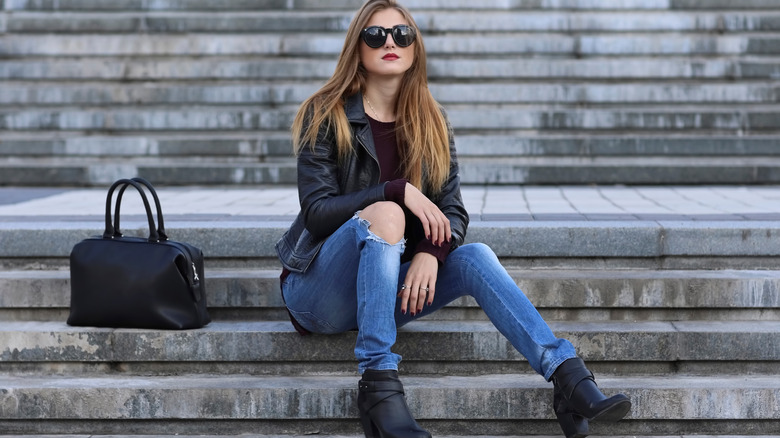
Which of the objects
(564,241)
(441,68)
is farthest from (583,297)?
(441,68)

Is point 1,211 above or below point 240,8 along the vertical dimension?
below

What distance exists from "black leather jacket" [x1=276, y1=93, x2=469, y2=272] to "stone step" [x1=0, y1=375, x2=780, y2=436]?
0.50 meters

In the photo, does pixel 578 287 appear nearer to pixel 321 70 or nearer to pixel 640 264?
pixel 640 264

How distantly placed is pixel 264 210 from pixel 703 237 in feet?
7.66

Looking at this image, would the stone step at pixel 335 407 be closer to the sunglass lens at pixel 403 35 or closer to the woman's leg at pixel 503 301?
the woman's leg at pixel 503 301

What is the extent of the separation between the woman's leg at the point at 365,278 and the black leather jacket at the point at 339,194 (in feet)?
0.22

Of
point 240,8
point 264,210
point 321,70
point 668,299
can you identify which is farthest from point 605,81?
point 668,299

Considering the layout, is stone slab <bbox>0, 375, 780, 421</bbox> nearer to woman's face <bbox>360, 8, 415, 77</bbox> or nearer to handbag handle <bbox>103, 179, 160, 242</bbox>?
handbag handle <bbox>103, 179, 160, 242</bbox>

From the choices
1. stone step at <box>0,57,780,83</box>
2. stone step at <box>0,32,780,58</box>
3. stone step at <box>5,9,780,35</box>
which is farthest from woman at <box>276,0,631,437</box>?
stone step at <box>5,9,780,35</box>

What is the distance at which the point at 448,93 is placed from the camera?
25.9ft

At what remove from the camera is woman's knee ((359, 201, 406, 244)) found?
3102 mm

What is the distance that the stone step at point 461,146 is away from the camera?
7328 mm

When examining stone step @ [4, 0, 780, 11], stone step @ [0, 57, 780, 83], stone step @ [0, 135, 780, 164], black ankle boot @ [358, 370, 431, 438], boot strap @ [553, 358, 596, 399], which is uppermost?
stone step @ [4, 0, 780, 11]

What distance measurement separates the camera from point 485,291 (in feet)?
10.5
